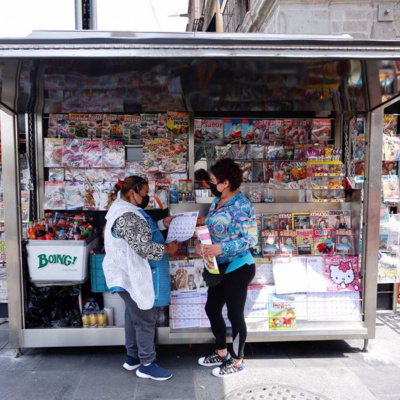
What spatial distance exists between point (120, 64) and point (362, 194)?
251 centimetres

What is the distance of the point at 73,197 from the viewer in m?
4.16

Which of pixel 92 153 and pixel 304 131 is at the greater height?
pixel 304 131

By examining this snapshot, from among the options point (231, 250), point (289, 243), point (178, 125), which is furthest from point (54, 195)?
point (289, 243)

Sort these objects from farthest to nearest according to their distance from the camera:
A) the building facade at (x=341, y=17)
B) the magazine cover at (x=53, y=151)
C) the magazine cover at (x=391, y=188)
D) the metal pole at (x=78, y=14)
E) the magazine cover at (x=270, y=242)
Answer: the building facade at (x=341, y=17)
the metal pole at (x=78, y=14)
the magazine cover at (x=391, y=188)
the magazine cover at (x=53, y=151)
the magazine cover at (x=270, y=242)

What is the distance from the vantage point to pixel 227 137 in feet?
14.1

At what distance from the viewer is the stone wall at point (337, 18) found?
540cm

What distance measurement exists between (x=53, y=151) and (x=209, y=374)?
9.07ft

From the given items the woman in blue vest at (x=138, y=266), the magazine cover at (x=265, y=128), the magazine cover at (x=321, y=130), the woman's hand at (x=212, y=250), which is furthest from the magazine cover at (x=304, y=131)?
the woman in blue vest at (x=138, y=266)

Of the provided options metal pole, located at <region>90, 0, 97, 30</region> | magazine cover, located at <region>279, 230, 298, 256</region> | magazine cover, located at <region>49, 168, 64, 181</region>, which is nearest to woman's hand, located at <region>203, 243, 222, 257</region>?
magazine cover, located at <region>279, 230, 298, 256</region>

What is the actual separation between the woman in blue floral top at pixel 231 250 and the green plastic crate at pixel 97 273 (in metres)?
1.05

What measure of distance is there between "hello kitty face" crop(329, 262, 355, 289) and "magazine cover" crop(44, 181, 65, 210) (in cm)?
289

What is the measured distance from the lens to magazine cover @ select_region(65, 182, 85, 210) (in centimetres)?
416

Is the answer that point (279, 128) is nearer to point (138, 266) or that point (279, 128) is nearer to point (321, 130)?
point (321, 130)

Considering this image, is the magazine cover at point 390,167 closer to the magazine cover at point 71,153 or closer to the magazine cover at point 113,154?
the magazine cover at point 113,154
